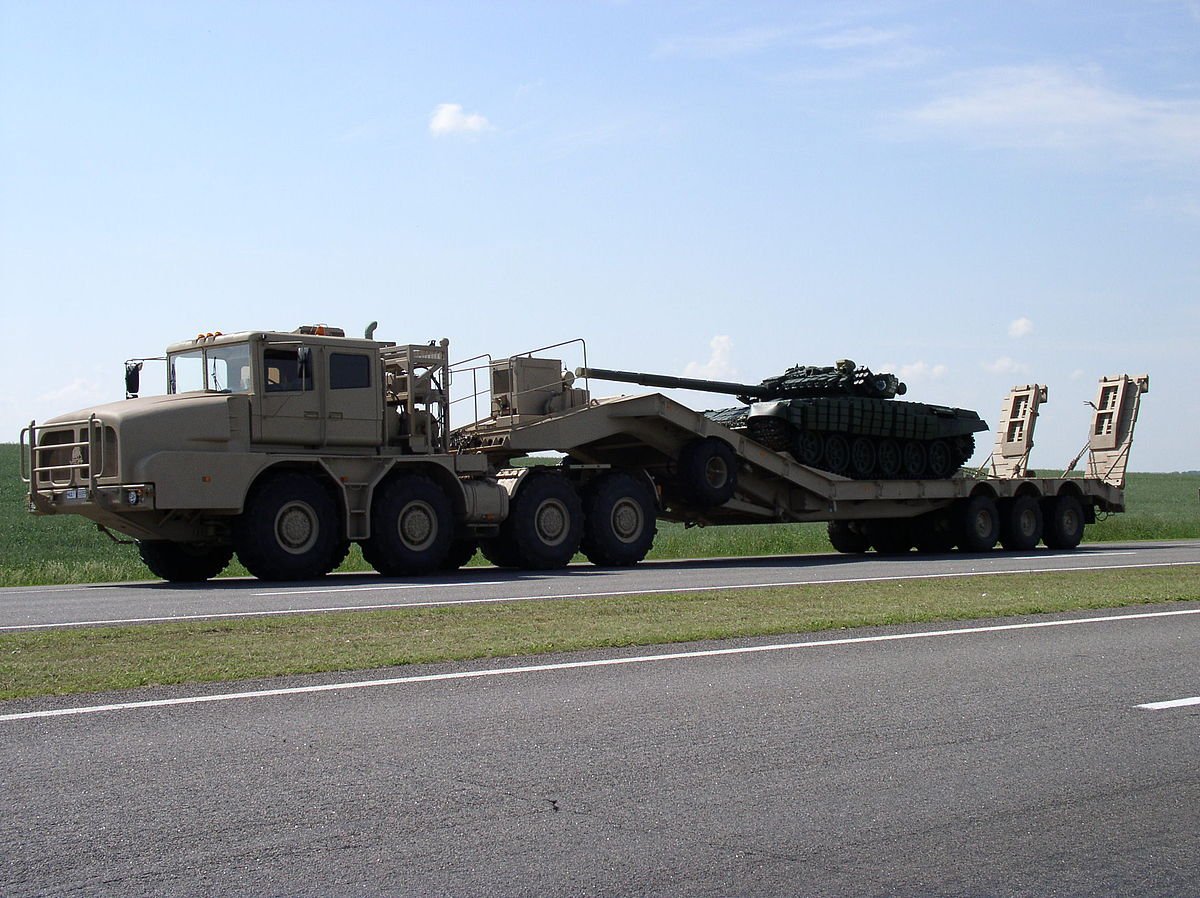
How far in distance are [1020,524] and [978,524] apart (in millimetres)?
→ 1003

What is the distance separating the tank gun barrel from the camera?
902 inches

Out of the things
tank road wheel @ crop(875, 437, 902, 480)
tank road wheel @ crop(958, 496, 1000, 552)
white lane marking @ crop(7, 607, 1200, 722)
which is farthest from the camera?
tank road wheel @ crop(958, 496, 1000, 552)

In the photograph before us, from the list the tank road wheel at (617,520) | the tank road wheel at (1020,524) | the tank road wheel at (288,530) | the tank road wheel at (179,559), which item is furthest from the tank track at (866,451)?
the tank road wheel at (179,559)

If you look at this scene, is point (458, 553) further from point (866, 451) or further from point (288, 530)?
point (866, 451)

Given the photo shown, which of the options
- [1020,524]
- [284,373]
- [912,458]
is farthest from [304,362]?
[1020,524]

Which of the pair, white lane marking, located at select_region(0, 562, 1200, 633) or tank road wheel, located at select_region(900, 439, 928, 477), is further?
tank road wheel, located at select_region(900, 439, 928, 477)

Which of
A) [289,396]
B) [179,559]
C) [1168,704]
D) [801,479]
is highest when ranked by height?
[289,396]

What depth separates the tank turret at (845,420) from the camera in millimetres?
24844

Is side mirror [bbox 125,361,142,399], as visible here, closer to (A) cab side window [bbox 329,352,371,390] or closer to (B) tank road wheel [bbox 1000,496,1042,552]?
(A) cab side window [bbox 329,352,371,390]

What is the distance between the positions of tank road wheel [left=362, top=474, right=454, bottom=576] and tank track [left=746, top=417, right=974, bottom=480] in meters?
6.98

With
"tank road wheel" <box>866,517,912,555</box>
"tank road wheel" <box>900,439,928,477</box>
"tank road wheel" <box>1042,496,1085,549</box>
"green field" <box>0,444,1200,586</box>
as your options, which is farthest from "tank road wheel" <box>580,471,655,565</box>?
"tank road wheel" <box>1042,496,1085,549</box>

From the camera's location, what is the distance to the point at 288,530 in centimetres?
1823

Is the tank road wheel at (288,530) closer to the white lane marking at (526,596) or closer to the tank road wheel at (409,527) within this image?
the tank road wheel at (409,527)

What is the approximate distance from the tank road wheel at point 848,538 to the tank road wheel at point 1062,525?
3.37m
